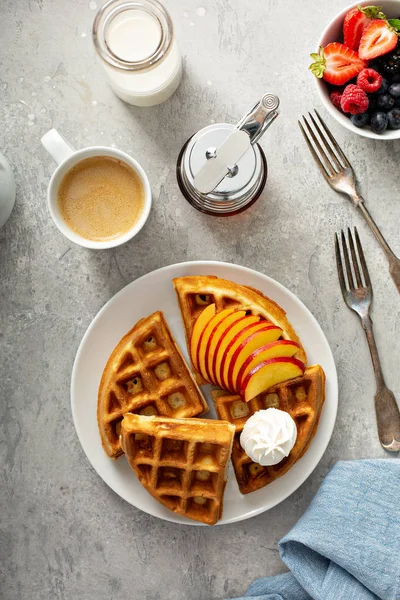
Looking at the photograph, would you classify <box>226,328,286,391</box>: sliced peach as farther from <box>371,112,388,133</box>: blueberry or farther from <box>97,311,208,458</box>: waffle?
<box>371,112,388,133</box>: blueberry

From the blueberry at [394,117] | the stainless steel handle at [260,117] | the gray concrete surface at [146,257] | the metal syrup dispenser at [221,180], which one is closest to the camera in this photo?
the stainless steel handle at [260,117]

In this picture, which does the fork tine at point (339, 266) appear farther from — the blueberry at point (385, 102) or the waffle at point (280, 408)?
the blueberry at point (385, 102)

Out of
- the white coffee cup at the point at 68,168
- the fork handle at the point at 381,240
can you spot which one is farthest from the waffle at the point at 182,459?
the fork handle at the point at 381,240

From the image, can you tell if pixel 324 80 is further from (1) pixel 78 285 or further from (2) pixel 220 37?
(1) pixel 78 285

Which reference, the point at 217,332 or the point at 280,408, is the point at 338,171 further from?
the point at 280,408

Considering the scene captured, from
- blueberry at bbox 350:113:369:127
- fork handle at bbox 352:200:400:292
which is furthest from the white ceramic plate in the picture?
blueberry at bbox 350:113:369:127

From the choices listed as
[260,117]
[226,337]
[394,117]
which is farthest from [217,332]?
[394,117]
